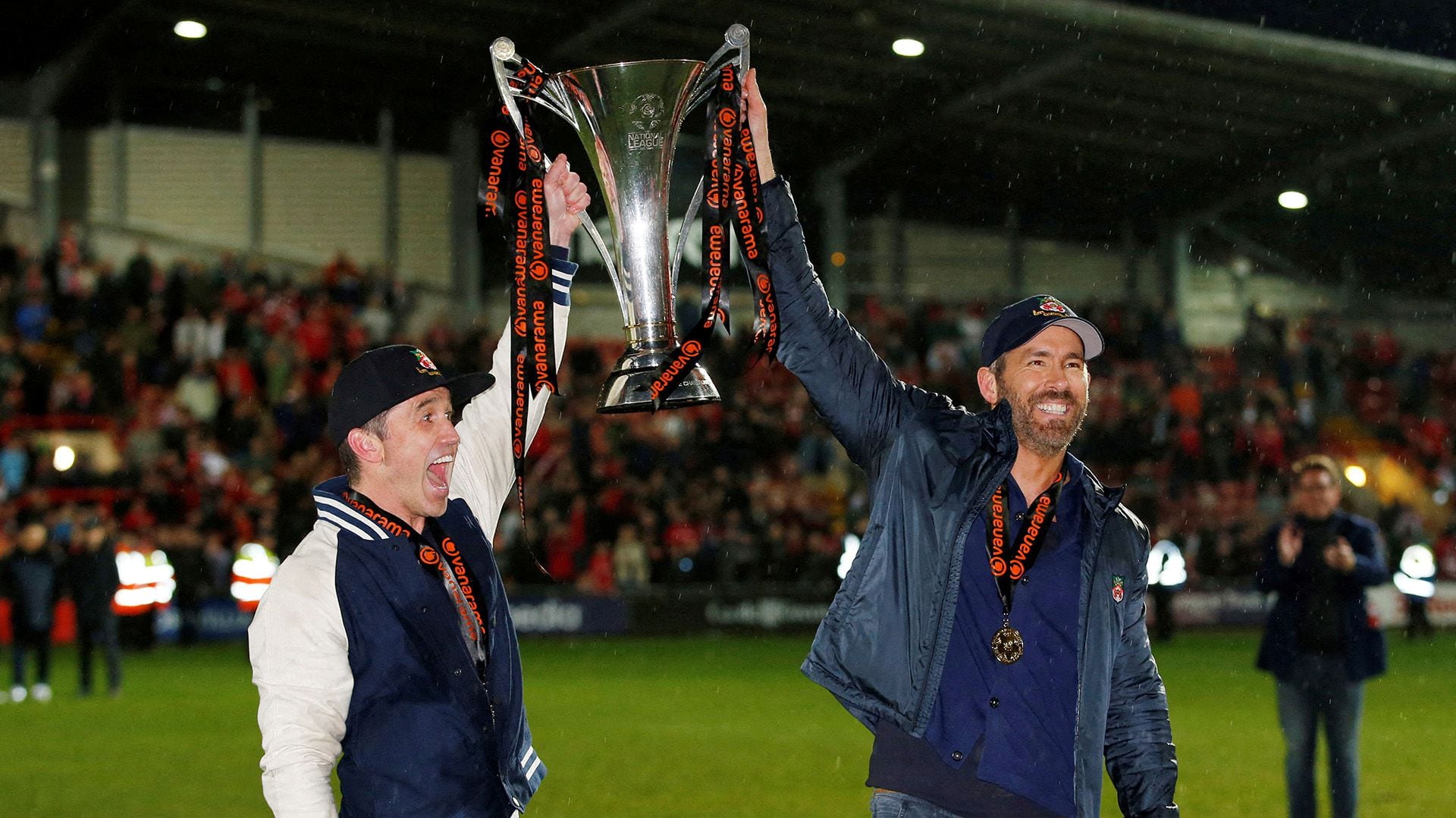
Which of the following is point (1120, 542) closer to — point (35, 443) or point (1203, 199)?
point (35, 443)

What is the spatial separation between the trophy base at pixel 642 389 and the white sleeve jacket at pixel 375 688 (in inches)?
24.6

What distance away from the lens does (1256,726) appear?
12.8m

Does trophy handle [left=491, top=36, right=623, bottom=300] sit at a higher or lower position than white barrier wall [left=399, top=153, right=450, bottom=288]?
lower

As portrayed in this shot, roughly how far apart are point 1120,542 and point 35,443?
62.7 ft

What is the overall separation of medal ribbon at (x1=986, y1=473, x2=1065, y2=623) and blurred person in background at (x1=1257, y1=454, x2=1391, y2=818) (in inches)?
146

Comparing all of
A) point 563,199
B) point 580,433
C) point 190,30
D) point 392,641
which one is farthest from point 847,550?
point 392,641

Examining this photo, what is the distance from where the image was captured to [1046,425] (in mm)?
4070

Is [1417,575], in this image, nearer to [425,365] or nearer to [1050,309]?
[1050,309]

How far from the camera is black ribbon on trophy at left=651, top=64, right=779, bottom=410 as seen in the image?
4043mm

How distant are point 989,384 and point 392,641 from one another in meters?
1.61

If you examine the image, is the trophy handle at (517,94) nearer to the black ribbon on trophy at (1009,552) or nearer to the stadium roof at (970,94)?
the black ribbon on trophy at (1009,552)

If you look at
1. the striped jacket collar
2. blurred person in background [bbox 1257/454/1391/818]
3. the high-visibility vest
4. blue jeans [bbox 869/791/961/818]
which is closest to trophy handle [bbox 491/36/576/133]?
the striped jacket collar

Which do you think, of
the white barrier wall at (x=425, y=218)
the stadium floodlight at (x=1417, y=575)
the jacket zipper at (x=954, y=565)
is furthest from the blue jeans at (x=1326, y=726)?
the white barrier wall at (x=425, y=218)

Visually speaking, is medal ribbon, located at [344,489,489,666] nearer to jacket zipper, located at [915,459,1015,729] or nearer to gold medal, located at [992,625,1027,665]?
jacket zipper, located at [915,459,1015,729]
